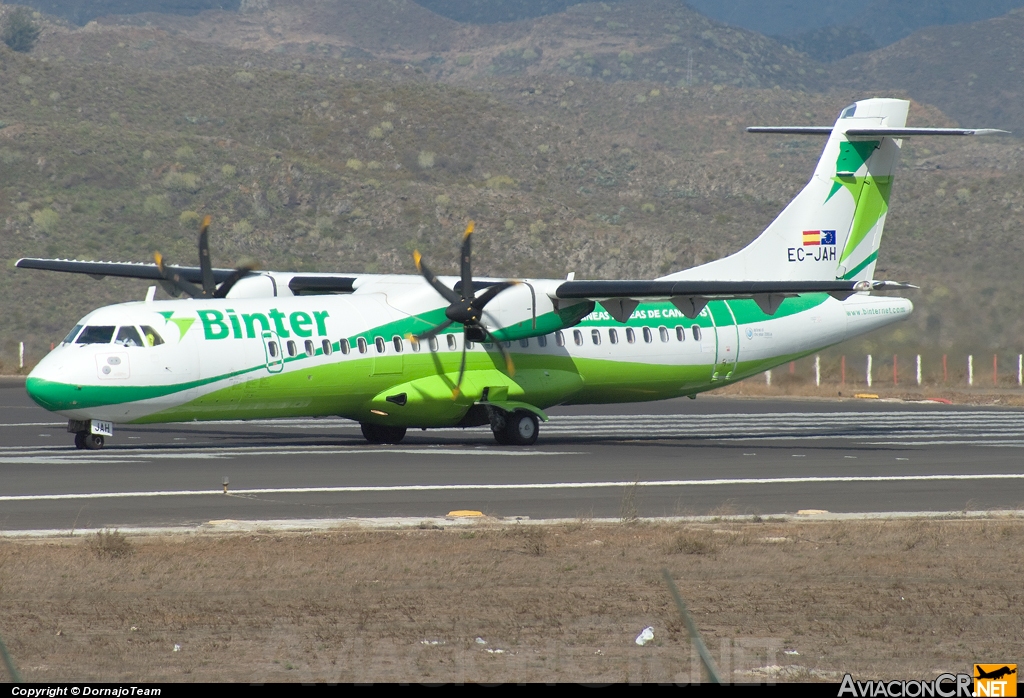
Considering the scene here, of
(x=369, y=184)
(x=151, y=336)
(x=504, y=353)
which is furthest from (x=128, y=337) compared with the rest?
(x=369, y=184)

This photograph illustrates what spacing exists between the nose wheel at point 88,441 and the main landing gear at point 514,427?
7.29m

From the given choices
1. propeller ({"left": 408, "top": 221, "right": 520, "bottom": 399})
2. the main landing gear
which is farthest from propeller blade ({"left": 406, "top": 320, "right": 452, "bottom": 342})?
the main landing gear

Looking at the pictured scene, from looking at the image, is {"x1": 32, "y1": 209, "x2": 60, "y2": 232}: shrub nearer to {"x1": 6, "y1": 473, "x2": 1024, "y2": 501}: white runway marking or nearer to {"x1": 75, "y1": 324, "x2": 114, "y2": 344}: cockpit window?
{"x1": 75, "y1": 324, "x2": 114, "y2": 344}: cockpit window

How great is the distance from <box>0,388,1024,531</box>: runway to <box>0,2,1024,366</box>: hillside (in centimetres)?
3278

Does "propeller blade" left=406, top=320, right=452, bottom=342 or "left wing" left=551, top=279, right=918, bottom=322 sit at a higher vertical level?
"left wing" left=551, top=279, right=918, bottom=322

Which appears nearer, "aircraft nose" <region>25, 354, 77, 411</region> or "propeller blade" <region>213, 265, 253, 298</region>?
"aircraft nose" <region>25, 354, 77, 411</region>

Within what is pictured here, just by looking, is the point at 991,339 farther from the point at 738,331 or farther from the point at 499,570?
the point at 499,570

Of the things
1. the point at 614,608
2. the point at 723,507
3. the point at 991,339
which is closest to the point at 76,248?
the point at 991,339

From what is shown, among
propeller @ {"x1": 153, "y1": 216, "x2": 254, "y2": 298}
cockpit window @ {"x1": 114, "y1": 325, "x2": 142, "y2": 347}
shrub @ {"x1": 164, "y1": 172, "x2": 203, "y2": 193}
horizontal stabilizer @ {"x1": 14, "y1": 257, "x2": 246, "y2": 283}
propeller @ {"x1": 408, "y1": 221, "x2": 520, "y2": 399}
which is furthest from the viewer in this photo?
shrub @ {"x1": 164, "y1": 172, "x2": 203, "y2": 193}

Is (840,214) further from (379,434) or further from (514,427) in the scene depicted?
(379,434)

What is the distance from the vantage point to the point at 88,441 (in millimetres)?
23359

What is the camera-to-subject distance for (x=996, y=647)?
8945 mm

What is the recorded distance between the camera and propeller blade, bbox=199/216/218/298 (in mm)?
26266

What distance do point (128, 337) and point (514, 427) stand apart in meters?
7.55
